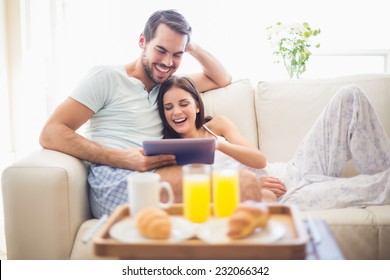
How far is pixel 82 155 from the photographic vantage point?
166cm

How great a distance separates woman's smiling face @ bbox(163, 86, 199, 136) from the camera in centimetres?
183

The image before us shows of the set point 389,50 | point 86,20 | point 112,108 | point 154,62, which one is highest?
point 86,20

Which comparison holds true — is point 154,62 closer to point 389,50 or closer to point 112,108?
point 112,108

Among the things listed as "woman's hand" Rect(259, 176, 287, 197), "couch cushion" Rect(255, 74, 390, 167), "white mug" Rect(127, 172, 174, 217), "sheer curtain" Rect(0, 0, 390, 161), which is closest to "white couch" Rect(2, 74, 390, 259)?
A: "woman's hand" Rect(259, 176, 287, 197)

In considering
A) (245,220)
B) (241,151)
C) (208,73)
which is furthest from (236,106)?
(245,220)

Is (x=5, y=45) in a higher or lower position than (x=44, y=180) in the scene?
higher

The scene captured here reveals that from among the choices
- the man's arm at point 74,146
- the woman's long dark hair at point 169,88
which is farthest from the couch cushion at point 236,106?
the man's arm at point 74,146

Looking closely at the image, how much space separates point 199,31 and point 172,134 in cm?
128

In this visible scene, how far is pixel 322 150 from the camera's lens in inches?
69.3

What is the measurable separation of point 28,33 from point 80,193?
1591 mm

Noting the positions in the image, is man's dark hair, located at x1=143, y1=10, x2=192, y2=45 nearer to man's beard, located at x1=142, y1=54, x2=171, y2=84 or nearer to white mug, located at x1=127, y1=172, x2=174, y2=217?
man's beard, located at x1=142, y1=54, x2=171, y2=84

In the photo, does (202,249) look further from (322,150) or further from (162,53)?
(162,53)

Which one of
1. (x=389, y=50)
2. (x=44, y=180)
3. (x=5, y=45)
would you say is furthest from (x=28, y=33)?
(x=389, y=50)

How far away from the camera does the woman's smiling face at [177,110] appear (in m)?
1.83
